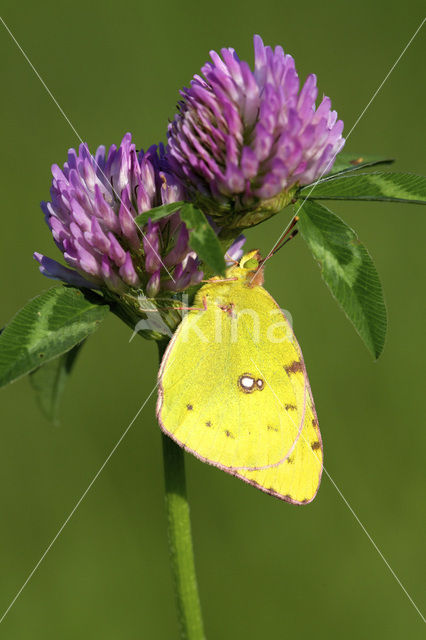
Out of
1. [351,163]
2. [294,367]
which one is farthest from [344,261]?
[294,367]

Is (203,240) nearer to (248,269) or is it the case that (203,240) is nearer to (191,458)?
(248,269)

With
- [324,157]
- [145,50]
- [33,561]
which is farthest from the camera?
[145,50]

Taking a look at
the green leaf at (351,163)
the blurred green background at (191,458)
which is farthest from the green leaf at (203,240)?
the blurred green background at (191,458)

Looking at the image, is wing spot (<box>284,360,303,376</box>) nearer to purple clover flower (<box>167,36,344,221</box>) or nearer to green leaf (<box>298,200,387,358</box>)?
green leaf (<box>298,200,387,358</box>)

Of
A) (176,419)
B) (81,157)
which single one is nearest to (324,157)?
(81,157)

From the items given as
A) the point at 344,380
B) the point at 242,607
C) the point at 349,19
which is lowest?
the point at 242,607

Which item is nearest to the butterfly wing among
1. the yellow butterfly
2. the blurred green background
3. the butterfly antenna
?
the yellow butterfly

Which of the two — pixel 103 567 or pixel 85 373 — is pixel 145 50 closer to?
pixel 85 373
